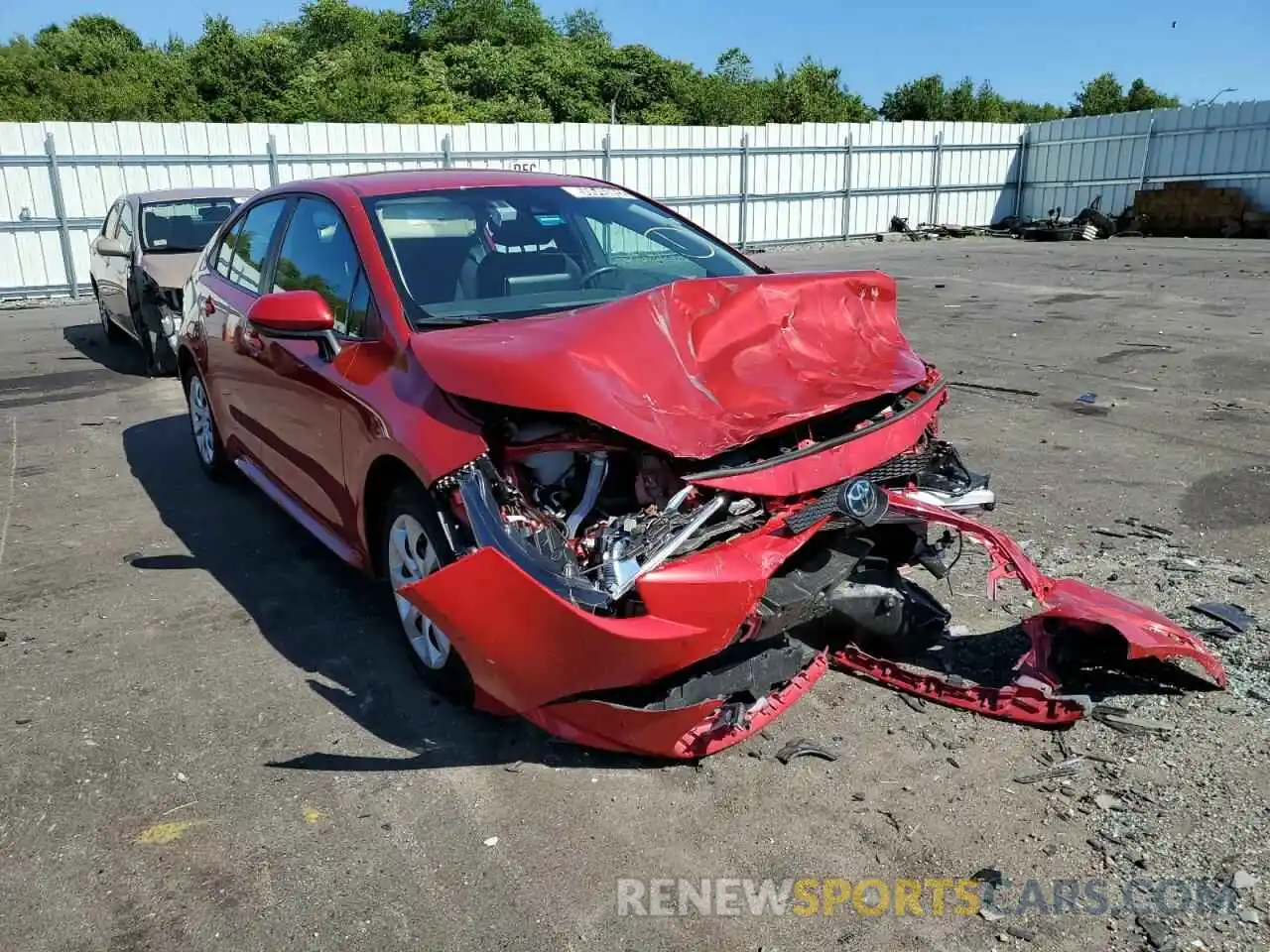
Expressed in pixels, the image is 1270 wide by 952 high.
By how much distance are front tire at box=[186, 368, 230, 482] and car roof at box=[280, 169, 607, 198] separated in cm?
176

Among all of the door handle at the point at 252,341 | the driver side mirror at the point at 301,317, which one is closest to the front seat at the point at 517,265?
the driver side mirror at the point at 301,317

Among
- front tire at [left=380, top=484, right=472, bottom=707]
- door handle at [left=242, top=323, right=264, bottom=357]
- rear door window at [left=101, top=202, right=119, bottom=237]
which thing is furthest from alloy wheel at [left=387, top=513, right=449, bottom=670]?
rear door window at [left=101, top=202, right=119, bottom=237]

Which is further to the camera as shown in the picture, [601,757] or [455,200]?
[455,200]

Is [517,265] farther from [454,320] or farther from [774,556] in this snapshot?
[774,556]

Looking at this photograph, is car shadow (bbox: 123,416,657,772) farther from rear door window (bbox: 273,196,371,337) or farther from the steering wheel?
the steering wheel

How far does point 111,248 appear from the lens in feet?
33.6

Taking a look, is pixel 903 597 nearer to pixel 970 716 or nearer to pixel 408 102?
pixel 970 716

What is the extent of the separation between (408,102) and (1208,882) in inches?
1666

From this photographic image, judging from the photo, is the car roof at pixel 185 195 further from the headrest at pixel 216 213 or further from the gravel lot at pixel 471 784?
the gravel lot at pixel 471 784

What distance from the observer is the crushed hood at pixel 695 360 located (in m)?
2.87

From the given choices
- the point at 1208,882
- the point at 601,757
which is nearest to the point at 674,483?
the point at 601,757

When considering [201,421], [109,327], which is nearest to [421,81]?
[109,327]

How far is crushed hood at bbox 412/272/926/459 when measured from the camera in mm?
2873

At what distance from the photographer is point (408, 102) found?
40000 millimetres
